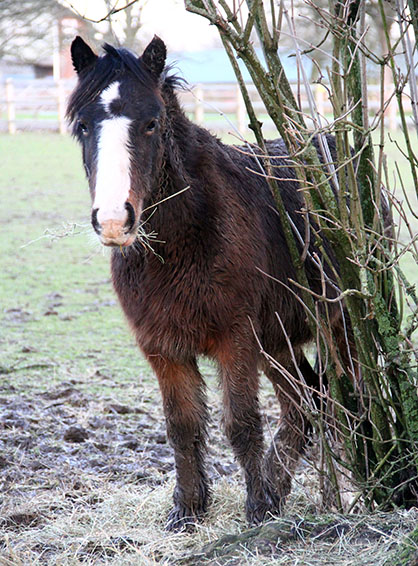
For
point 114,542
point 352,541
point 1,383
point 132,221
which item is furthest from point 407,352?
point 1,383

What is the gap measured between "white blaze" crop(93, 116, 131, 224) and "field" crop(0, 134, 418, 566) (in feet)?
1.33

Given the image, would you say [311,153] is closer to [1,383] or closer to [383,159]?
[383,159]

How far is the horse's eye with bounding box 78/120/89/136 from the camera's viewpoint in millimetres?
3160

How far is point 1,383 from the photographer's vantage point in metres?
5.69

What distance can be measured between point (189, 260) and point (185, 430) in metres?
0.95

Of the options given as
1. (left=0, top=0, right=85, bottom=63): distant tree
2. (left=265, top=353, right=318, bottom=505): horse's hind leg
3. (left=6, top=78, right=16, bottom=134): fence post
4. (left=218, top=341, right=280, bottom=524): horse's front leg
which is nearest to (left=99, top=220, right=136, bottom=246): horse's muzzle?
(left=218, top=341, right=280, bottom=524): horse's front leg

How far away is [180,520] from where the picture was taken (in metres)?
3.71

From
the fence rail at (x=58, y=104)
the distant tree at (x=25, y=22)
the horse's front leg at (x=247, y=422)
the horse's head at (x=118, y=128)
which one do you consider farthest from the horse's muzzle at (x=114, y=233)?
the fence rail at (x=58, y=104)

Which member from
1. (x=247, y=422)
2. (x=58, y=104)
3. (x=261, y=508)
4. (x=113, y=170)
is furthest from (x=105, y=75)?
(x=58, y=104)

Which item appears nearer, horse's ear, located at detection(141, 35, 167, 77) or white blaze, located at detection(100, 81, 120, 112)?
white blaze, located at detection(100, 81, 120, 112)

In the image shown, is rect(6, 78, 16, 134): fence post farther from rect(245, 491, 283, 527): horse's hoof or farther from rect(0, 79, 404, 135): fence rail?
rect(245, 491, 283, 527): horse's hoof

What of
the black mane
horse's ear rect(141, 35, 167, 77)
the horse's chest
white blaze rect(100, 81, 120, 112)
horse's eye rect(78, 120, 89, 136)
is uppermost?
horse's ear rect(141, 35, 167, 77)

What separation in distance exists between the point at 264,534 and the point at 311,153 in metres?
1.56

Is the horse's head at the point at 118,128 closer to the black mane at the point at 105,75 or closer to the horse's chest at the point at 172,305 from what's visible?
the black mane at the point at 105,75
